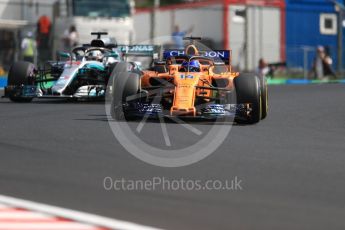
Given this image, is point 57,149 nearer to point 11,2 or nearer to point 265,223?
point 265,223

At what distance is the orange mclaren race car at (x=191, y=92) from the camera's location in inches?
433

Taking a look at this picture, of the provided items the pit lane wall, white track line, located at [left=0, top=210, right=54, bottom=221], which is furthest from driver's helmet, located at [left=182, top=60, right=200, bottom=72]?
the pit lane wall

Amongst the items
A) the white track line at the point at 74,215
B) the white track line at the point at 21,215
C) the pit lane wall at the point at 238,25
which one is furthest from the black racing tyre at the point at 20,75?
the pit lane wall at the point at 238,25

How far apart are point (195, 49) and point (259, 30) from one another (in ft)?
64.4

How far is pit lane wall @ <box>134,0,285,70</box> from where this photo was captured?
1237 inches

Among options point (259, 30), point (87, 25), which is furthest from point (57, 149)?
point (259, 30)

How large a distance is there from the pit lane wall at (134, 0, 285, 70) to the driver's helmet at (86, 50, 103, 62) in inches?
579

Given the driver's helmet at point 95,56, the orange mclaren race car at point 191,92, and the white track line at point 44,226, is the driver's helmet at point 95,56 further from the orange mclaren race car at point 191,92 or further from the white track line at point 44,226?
the white track line at point 44,226

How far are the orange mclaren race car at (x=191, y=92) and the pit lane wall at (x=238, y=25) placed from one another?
18352mm

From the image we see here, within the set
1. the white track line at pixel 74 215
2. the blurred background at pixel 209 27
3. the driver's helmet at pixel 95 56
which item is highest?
the blurred background at pixel 209 27

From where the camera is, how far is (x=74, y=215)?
18.3ft

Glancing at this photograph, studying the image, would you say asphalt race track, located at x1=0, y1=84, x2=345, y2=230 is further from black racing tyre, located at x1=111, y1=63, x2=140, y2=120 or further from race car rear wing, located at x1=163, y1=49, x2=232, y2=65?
race car rear wing, located at x1=163, y1=49, x2=232, y2=65

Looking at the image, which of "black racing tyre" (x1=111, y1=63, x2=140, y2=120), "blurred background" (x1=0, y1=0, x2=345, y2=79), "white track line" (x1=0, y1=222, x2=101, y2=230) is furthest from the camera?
"blurred background" (x1=0, y1=0, x2=345, y2=79)

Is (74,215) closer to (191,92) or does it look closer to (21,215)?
(21,215)
